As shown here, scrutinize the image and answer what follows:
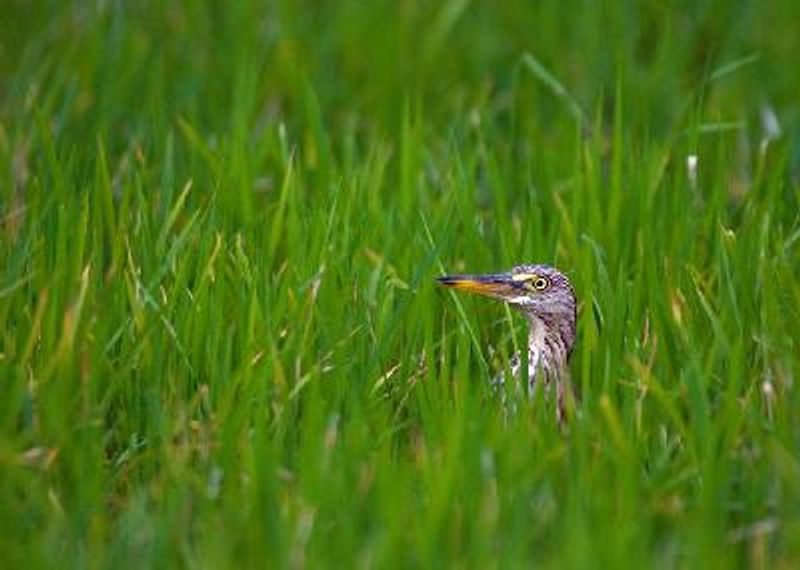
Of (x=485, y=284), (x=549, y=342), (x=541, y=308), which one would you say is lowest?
(x=549, y=342)

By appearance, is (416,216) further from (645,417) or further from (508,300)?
(645,417)

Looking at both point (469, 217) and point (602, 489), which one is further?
point (469, 217)

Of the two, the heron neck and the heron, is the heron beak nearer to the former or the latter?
the heron

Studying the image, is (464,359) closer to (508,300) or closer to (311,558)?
(508,300)

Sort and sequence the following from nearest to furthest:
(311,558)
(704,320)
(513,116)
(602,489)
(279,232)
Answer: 1. (311,558)
2. (602,489)
3. (704,320)
4. (279,232)
5. (513,116)

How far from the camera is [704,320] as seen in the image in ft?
16.9

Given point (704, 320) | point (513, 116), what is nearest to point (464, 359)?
point (704, 320)

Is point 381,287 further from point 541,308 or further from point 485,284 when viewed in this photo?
point 541,308

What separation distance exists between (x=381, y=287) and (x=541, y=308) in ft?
1.43

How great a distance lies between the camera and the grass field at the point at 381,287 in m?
4.04

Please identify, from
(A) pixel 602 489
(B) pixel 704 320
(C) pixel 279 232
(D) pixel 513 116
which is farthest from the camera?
(D) pixel 513 116

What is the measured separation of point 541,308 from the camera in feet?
17.4

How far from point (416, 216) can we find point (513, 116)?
3.12 feet

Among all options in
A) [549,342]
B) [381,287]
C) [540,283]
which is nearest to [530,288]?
[540,283]
